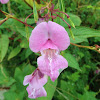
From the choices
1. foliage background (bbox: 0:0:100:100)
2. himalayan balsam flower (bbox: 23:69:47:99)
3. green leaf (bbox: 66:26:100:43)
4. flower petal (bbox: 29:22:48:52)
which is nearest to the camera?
flower petal (bbox: 29:22:48:52)

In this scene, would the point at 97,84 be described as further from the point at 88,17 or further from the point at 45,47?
the point at 45,47

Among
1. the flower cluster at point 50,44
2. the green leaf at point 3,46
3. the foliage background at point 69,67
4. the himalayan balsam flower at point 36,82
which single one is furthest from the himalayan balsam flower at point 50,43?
the green leaf at point 3,46

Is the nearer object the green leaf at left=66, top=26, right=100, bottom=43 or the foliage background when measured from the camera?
the green leaf at left=66, top=26, right=100, bottom=43

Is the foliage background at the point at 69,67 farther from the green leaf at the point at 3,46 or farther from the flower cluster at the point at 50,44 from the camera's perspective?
the flower cluster at the point at 50,44

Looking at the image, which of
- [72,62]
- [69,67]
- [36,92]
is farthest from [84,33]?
[69,67]

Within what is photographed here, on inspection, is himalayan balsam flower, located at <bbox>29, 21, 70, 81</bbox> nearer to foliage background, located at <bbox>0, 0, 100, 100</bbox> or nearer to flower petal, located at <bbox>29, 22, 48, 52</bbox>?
flower petal, located at <bbox>29, 22, 48, 52</bbox>

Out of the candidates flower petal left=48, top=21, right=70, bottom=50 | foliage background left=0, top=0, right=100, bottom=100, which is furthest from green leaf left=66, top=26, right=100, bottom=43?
flower petal left=48, top=21, right=70, bottom=50

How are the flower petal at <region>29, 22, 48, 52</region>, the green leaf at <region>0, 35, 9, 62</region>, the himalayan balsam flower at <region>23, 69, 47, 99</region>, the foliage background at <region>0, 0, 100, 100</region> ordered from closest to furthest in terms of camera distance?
the flower petal at <region>29, 22, 48, 52</region> → the himalayan balsam flower at <region>23, 69, 47, 99</region> → the foliage background at <region>0, 0, 100, 100</region> → the green leaf at <region>0, 35, 9, 62</region>
